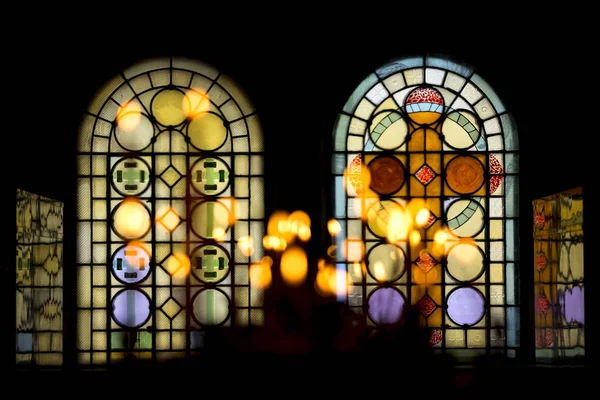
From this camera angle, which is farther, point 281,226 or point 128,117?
point 128,117

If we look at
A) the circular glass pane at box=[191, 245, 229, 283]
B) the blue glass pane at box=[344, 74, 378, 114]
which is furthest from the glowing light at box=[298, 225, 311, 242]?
the blue glass pane at box=[344, 74, 378, 114]

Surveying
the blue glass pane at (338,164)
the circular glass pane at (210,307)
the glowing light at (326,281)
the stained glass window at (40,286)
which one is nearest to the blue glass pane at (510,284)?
the glowing light at (326,281)

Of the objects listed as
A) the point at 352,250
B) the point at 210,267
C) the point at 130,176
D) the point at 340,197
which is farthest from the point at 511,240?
the point at 130,176

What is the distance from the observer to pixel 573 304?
5770 mm

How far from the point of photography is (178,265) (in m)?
6.26

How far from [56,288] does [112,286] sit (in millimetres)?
406

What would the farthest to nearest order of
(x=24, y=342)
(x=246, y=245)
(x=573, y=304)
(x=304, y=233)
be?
(x=246, y=245)
(x=304, y=233)
(x=24, y=342)
(x=573, y=304)

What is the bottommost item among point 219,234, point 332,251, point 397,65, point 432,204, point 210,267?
point 210,267

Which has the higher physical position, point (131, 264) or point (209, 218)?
point (209, 218)

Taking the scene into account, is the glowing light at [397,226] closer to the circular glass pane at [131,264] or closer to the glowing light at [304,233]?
the glowing light at [304,233]

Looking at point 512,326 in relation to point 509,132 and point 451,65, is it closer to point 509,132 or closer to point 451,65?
point 509,132

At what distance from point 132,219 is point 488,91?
2889mm

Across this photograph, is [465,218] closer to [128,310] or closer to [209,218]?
[209,218]

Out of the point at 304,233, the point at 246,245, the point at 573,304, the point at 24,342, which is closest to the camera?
the point at 573,304
